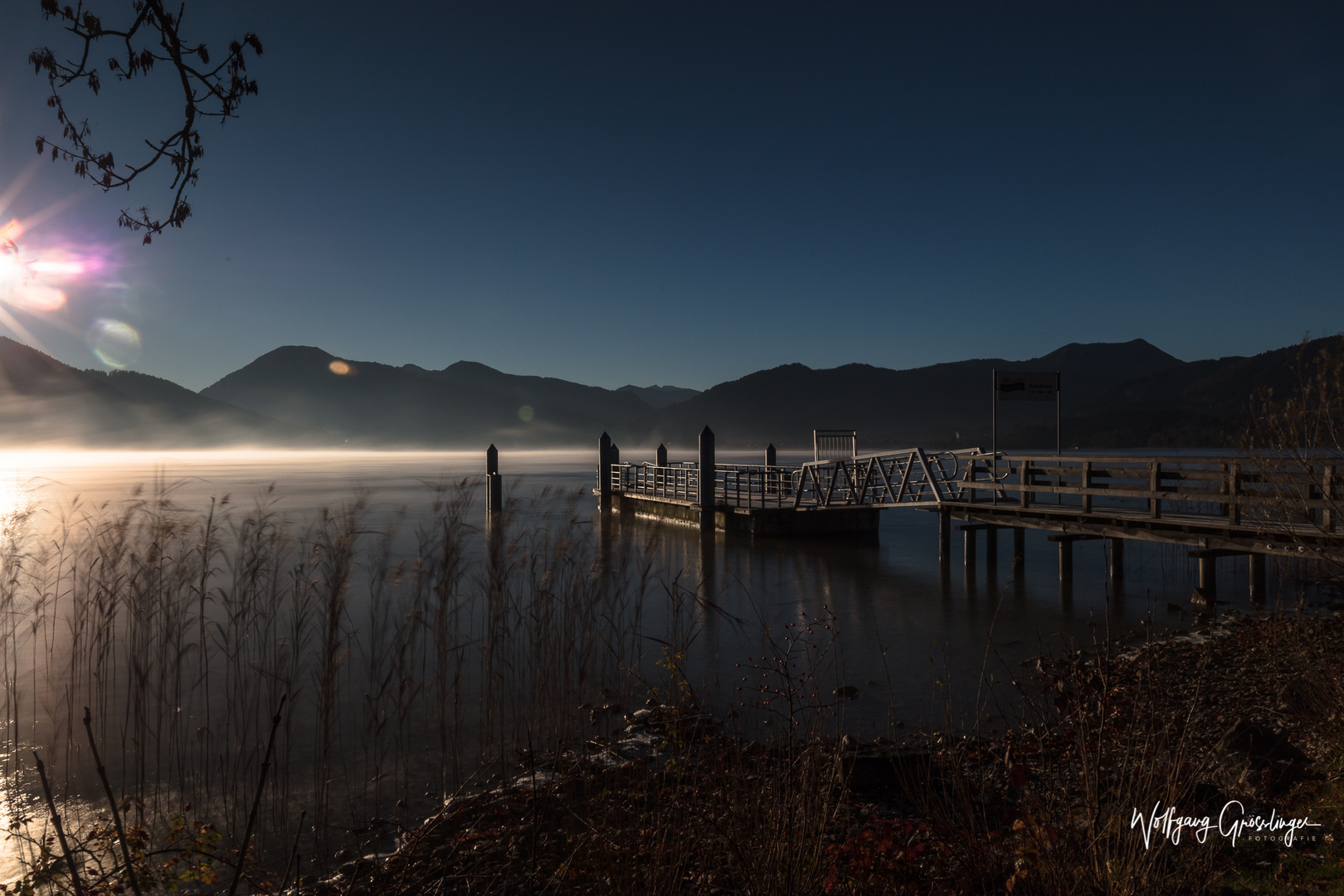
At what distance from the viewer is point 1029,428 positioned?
137 m

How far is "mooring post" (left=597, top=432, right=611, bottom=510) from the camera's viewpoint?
33000mm

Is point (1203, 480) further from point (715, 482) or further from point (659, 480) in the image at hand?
point (659, 480)

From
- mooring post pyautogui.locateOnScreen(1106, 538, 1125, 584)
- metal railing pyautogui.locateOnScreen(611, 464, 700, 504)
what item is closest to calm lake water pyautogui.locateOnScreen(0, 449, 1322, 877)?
mooring post pyautogui.locateOnScreen(1106, 538, 1125, 584)

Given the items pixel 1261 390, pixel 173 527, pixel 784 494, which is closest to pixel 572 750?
pixel 173 527

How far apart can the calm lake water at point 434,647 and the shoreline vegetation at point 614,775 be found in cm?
8

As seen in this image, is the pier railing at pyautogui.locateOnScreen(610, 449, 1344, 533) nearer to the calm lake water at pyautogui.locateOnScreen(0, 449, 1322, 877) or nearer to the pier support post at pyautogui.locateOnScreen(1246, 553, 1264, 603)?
the pier support post at pyautogui.locateOnScreen(1246, 553, 1264, 603)

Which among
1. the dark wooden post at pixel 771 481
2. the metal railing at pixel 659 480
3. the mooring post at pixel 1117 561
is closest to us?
the mooring post at pixel 1117 561

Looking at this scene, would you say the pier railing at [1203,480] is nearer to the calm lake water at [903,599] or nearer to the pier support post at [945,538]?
the pier support post at [945,538]

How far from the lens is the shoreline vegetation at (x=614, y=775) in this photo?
3.64 metres

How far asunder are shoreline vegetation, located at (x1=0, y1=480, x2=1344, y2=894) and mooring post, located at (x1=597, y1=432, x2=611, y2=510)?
22.6 meters

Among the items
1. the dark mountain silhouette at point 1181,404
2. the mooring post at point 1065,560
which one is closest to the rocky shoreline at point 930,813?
the mooring post at point 1065,560

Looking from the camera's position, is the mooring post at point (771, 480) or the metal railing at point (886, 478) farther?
the mooring post at point (771, 480)

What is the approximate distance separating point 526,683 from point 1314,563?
54.6ft

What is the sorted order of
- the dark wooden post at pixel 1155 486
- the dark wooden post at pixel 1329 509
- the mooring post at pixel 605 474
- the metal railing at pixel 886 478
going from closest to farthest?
the dark wooden post at pixel 1329 509 → the dark wooden post at pixel 1155 486 → the metal railing at pixel 886 478 → the mooring post at pixel 605 474
